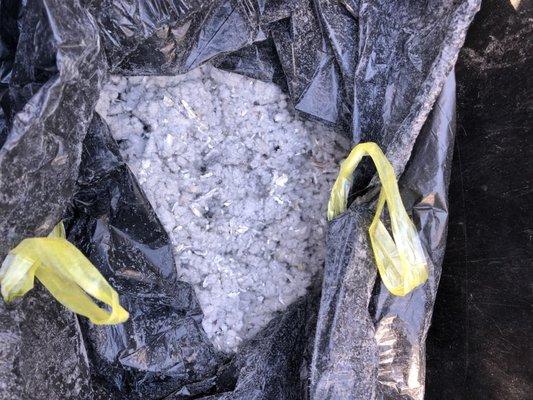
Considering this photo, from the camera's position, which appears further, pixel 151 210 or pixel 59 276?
pixel 151 210

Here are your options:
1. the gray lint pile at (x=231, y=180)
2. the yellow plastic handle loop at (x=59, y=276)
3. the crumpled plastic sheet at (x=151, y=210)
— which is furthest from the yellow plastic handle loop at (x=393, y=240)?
the yellow plastic handle loop at (x=59, y=276)

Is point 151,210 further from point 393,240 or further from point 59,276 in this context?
point 393,240

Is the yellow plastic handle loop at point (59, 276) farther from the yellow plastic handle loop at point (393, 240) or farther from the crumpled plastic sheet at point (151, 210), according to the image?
the yellow plastic handle loop at point (393, 240)

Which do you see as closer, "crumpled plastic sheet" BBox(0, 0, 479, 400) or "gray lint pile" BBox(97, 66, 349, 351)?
"crumpled plastic sheet" BBox(0, 0, 479, 400)

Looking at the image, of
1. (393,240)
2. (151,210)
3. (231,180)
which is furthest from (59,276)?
(393,240)

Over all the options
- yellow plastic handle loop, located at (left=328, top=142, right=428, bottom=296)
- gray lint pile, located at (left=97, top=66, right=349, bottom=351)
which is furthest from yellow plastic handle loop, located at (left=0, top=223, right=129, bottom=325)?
yellow plastic handle loop, located at (left=328, top=142, right=428, bottom=296)

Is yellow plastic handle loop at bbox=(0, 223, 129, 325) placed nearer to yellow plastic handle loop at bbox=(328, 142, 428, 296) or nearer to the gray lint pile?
the gray lint pile
